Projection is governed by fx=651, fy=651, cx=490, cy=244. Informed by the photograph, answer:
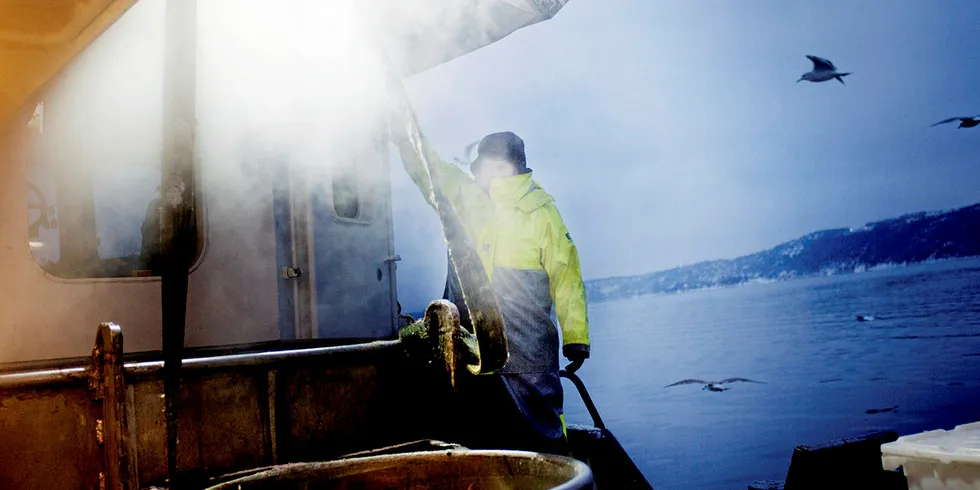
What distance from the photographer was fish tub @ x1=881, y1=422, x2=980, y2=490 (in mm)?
2340

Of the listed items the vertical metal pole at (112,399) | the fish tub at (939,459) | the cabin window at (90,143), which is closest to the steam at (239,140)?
the cabin window at (90,143)

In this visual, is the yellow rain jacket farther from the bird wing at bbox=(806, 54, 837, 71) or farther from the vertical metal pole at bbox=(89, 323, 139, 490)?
the bird wing at bbox=(806, 54, 837, 71)

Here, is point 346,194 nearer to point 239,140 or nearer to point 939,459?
point 239,140

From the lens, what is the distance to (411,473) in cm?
214

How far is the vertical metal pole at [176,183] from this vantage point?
1.48 m

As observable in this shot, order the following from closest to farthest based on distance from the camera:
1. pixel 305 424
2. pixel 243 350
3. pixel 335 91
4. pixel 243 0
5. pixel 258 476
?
pixel 258 476
pixel 305 424
pixel 243 350
pixel 243 0
pixel 335 91

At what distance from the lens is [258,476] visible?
6.72 ft

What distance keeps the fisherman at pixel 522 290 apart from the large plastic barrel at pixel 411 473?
79.6 inches

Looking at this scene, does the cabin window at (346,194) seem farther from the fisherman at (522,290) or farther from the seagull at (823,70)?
the seagull at (823,70)

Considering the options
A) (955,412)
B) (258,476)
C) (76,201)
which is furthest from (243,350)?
(955,412)

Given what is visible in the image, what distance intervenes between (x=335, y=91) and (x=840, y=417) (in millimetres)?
53634

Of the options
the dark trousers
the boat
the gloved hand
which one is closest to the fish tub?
the boat

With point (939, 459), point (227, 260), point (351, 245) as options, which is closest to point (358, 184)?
point (351, 245)

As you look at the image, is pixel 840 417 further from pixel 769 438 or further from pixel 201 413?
pixel 201 413
